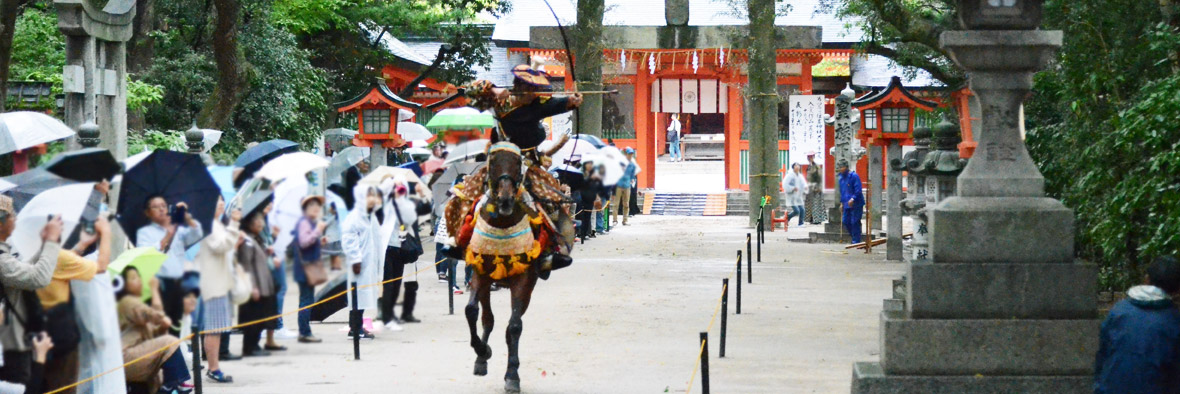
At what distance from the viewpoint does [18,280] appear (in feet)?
18.8

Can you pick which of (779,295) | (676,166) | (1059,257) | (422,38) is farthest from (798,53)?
(1059,257)

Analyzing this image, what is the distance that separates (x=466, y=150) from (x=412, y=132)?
4.30 metres

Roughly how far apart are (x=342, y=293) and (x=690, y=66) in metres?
29.1

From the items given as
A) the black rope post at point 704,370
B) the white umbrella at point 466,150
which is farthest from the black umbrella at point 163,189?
the white umbrella at point 466,150

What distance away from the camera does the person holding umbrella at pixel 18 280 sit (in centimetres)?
550

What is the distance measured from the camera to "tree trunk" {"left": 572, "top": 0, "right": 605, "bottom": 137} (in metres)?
25.9

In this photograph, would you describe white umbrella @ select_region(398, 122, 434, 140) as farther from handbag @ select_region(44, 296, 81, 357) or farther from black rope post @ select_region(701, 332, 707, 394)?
handbag @ select_region(44, 296, 81, 357)

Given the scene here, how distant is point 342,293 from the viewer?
693 centimetres

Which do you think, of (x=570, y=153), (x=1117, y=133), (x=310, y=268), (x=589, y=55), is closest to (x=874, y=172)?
(x=589, y=55)

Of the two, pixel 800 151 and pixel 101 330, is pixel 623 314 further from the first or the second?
pixel 800 151

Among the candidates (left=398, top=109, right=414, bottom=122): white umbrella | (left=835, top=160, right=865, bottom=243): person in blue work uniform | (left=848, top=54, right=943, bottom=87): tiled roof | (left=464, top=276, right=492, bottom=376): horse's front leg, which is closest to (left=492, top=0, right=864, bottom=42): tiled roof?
(left=848, top=54, right=943, bottom=87): tiled roof

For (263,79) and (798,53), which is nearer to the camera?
(263,79)

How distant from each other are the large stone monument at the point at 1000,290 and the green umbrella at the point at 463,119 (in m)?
3.85

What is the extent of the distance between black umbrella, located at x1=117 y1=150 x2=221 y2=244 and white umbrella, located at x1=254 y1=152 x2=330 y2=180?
13.7 inches
